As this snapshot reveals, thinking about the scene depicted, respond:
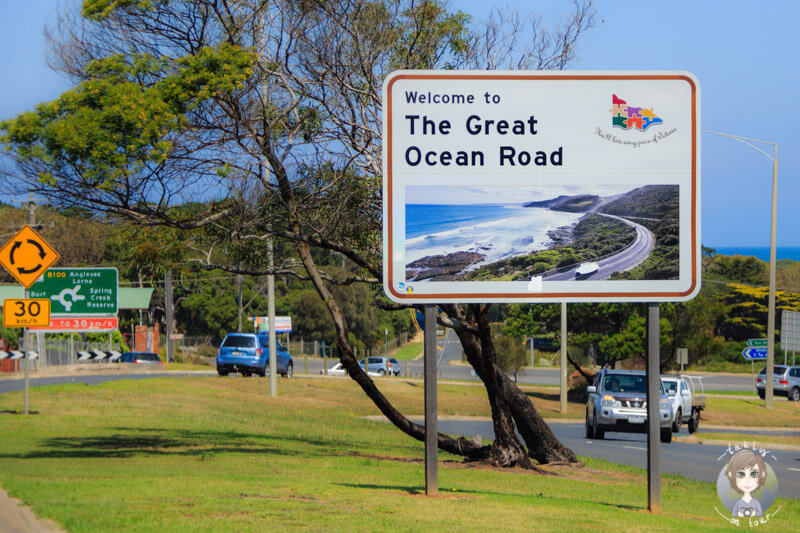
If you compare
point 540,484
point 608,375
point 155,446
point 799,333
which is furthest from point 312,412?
point 799,333

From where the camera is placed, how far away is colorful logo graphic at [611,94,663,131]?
10078 millimetres

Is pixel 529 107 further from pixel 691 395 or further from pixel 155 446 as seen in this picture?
pixel 691 395

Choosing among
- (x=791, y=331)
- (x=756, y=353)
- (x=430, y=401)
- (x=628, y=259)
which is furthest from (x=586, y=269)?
(x=791, y=331)

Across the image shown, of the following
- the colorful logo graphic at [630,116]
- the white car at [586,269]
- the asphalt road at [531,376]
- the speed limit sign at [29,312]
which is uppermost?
the colorful logo graphic at [630,116]

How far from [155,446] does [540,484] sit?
23.8 ft

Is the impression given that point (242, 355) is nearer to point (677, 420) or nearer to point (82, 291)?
point (82, 291)

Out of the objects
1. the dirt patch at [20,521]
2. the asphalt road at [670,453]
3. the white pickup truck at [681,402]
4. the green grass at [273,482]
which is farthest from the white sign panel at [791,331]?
the dirt patch at [20,521]

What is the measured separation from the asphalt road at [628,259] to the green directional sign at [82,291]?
2760cm

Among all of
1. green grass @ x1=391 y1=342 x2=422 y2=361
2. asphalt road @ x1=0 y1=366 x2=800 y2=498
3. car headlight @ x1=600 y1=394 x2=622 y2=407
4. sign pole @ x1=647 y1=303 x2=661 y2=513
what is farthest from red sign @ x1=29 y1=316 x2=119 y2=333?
green grass @ x1=391 y1=342 x2=422 y2=361

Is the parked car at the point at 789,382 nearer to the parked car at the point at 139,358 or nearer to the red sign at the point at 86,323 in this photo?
the red sign at the point at 86,323

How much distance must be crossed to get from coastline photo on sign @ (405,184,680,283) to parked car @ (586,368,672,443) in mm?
12620

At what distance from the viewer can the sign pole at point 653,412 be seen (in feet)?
31.5

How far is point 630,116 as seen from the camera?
10148 millimetres

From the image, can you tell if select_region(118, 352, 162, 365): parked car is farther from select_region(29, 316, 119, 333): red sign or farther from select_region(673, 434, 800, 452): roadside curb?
select_region(673, 434, 800, 452): roadside curb
